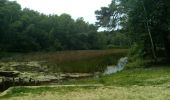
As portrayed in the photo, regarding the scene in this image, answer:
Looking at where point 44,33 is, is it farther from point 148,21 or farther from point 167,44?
point 148,21

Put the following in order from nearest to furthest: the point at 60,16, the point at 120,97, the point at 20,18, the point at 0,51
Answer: the point at 120,97 < the point at 0,51 < the point at 20,18 < the point at 60,16

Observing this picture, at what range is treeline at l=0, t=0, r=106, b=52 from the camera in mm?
113062

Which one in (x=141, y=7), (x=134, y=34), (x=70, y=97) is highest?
(x=141, y=7)

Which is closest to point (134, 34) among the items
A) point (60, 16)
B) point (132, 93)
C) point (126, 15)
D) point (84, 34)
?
point (126, 15)

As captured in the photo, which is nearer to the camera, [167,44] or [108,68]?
[167,44]

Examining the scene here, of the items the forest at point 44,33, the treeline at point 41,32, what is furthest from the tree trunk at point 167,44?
the treeline at point 41,32

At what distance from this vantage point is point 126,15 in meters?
46.8

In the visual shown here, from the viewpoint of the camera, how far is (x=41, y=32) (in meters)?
124

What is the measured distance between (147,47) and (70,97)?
87.6ft

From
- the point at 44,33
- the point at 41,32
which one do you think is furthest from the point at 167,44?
the point at 44,33

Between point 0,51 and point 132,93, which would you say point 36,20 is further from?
point 132,93

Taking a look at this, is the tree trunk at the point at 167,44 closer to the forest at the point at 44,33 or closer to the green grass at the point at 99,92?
the green grass at the point at 99,92

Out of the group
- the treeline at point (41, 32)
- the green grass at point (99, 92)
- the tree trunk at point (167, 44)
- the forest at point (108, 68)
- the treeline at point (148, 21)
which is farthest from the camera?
the treeline at point (41, 32)

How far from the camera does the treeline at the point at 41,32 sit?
113 m
